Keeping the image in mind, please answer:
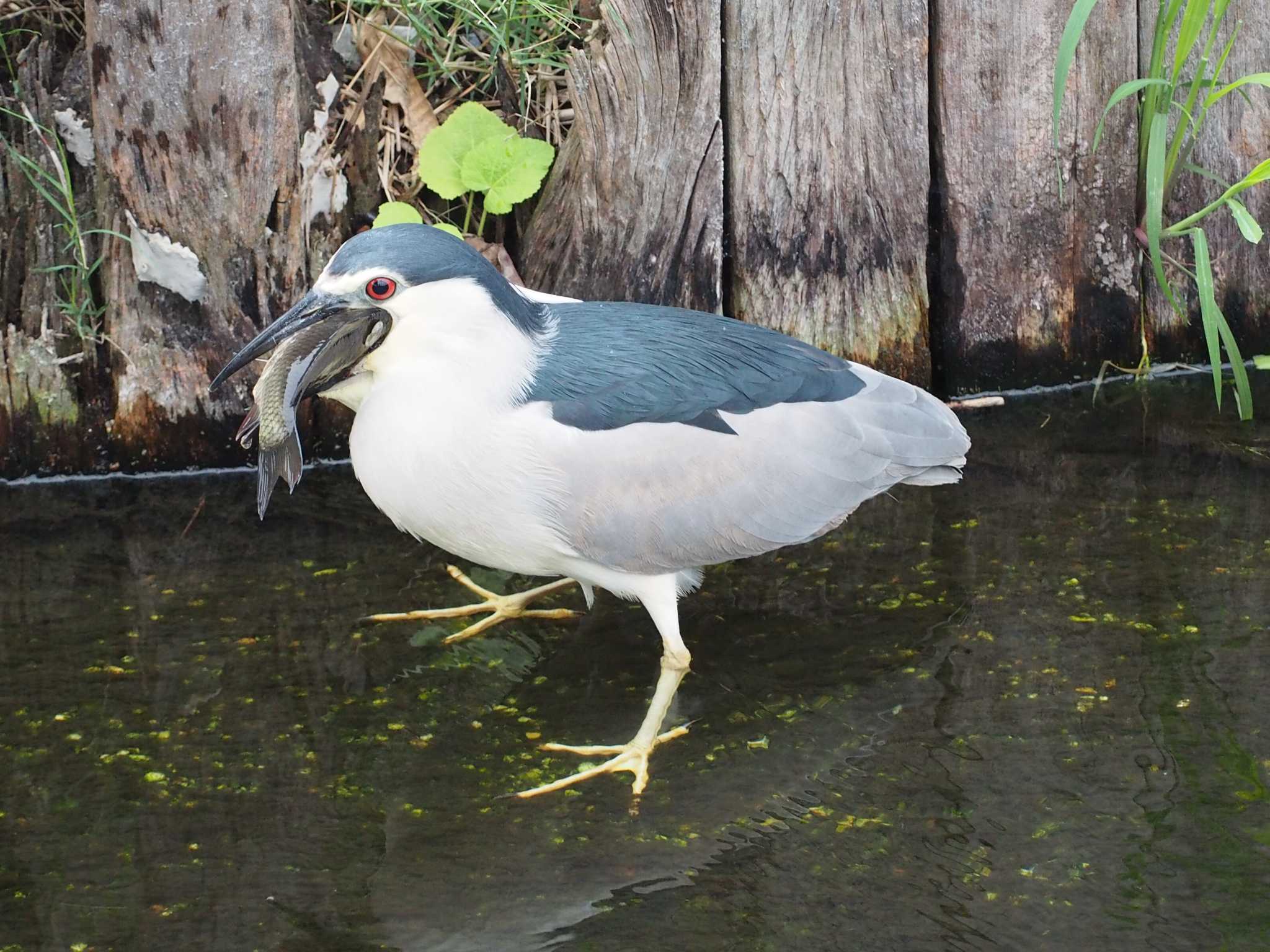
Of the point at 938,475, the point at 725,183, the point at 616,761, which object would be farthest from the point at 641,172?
the point at 616,761

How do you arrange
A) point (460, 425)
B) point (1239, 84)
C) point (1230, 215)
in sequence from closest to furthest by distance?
1. point (460, 425)
2. point (1239, 84)
3. point (1230, 215)

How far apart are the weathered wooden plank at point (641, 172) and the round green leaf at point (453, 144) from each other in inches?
9.7

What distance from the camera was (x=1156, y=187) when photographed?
13.4 feet

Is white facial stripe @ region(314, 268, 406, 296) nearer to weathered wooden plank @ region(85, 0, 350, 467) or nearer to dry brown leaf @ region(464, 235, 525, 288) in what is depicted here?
weathered wooden plank @ region(85, 0, 350, 467)

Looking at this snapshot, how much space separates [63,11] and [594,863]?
9.42ft

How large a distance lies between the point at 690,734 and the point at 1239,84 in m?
2.41

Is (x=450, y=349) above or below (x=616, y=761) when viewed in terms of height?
above

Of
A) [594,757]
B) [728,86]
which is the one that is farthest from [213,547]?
[728,86]

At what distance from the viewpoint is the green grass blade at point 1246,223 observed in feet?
12.4

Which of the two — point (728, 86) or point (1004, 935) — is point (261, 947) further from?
point (728, 86)

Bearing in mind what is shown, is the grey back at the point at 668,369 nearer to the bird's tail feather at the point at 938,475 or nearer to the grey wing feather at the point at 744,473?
the grey wing feather at the point at 744,473

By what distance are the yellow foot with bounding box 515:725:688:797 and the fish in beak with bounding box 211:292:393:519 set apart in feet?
2.75

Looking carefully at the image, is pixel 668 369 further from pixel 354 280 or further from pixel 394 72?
pixel 394 72

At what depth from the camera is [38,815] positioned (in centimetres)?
275
